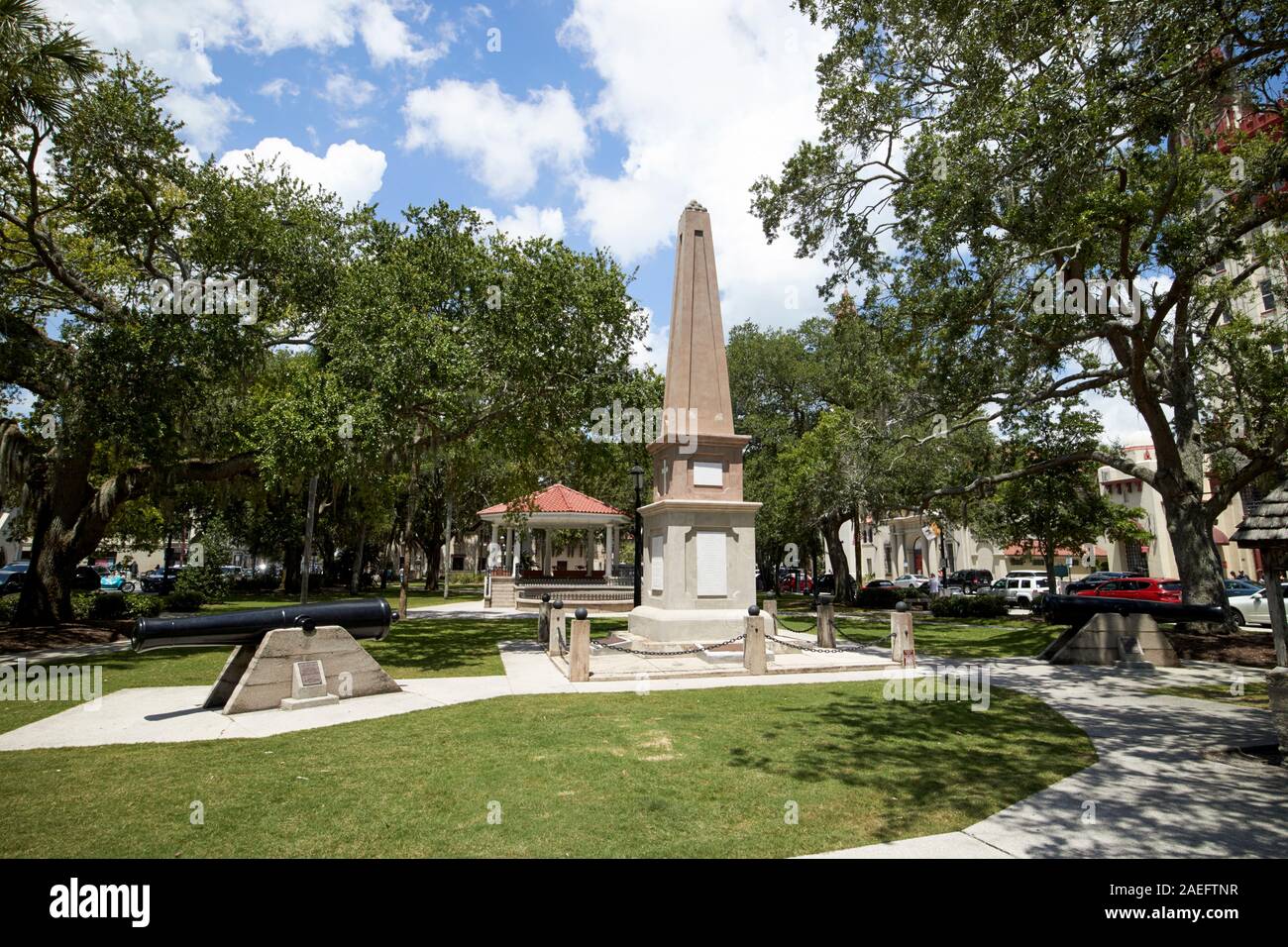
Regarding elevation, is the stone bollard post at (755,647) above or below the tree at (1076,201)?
below

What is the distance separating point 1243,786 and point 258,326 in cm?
1978

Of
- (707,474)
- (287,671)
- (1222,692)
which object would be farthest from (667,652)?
(1222,692)

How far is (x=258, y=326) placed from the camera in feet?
57.7

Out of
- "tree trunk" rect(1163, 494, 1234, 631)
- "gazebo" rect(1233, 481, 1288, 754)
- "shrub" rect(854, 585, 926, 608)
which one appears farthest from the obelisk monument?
"shrub" rect(854, 585, 926, 608)

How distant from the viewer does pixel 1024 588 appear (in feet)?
118

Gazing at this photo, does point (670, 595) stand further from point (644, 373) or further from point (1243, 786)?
point (1243, 786)

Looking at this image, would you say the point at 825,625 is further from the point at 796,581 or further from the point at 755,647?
the point at 796,581

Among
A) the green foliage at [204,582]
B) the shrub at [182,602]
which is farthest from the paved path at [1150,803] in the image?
the green foliage at [204,582]

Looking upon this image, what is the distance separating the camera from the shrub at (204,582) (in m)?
29.0

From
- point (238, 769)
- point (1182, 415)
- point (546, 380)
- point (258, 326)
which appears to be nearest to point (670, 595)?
point (546, 380)

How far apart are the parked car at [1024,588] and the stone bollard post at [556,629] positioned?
23367 mm

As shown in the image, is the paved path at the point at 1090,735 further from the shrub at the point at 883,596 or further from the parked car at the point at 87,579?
the parked car at the point at 87,579

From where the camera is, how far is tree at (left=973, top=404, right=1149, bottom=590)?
84.4 ft

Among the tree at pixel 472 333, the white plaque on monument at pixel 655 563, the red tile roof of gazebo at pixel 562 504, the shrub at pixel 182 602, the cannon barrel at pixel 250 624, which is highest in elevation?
the tree at pixel 472 333
